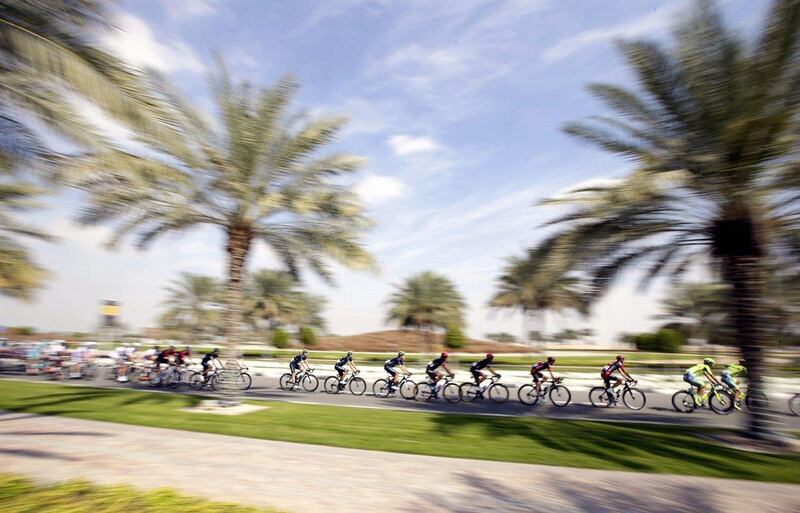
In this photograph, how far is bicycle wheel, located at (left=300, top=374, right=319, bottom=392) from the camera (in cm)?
1830

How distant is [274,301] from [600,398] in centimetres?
3191

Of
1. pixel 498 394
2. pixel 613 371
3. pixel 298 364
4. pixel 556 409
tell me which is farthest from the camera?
pixel 298 364

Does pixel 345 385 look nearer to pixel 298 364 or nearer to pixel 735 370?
pixel 298 364

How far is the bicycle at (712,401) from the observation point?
13188mm

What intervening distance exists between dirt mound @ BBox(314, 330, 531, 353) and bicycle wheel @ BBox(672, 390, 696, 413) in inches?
1038

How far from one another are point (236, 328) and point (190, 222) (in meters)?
3.18

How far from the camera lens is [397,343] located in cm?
4634

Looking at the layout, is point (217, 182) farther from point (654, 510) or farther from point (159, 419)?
point (654, 510)

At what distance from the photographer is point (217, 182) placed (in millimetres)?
12453

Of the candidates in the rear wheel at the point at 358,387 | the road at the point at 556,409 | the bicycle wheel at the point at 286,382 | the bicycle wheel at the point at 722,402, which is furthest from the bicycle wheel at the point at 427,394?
the bicycle wheel at the point at 722,402

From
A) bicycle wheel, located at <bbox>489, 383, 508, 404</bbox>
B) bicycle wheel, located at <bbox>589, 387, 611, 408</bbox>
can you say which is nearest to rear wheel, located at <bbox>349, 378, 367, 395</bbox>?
bicycle wheel, located at <bbox>489, 383, 508, 404</bbox>

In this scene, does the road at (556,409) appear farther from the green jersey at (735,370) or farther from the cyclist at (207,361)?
the green jersey at (735,370)

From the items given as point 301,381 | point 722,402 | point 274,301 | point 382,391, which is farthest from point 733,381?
point 274,301

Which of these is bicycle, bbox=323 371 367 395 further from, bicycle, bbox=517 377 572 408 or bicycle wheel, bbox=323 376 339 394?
bicycle, bbox=517 377 572 408
